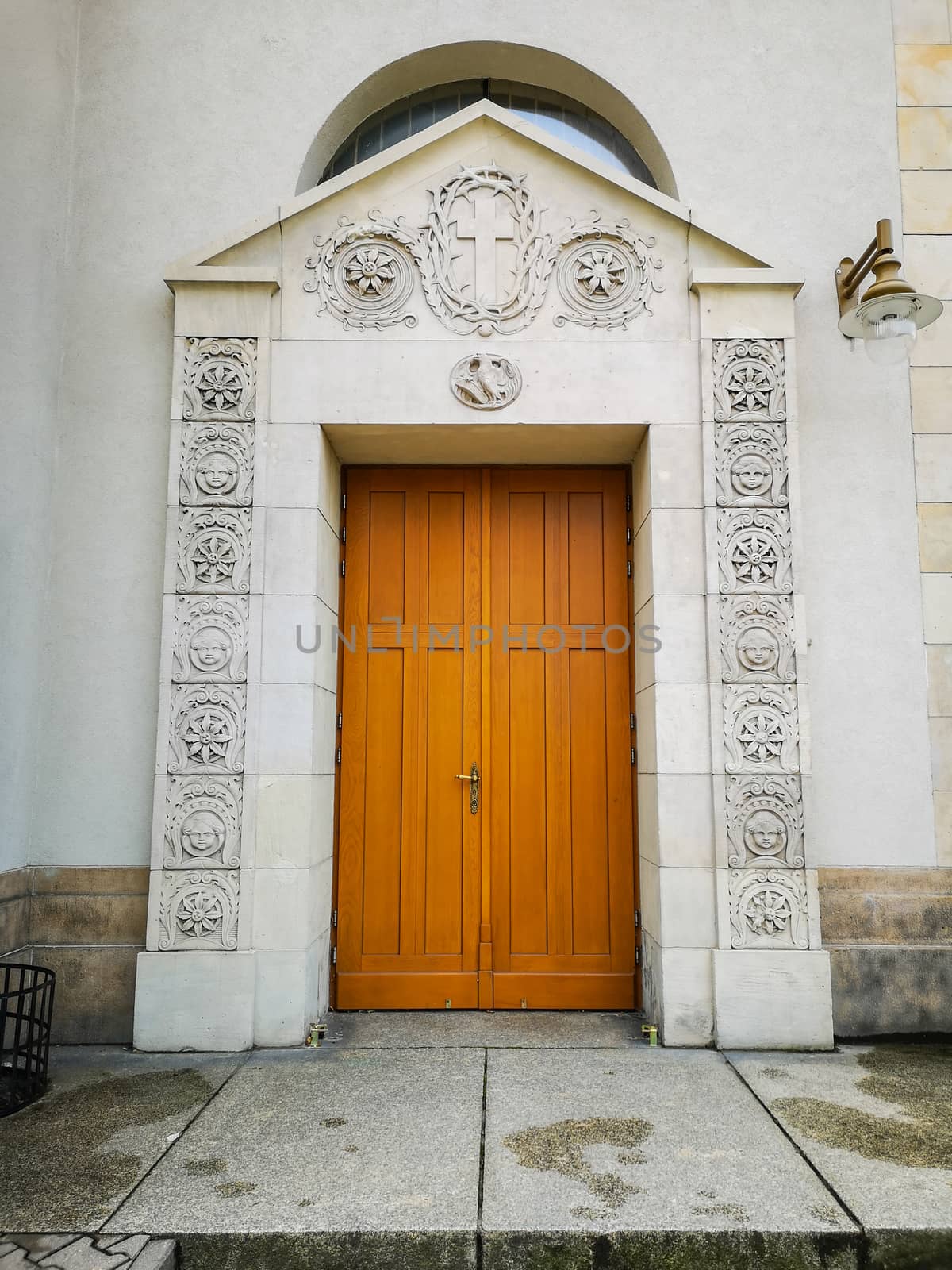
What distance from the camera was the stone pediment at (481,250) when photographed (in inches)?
205

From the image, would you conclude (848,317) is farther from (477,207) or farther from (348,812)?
(348,812)

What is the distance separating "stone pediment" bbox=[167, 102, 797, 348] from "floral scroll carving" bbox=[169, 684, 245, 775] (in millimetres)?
2108

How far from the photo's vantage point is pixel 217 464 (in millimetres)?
5094

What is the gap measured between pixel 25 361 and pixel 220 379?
1.08 metres

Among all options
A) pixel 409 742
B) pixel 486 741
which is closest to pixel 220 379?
pixel 409 742

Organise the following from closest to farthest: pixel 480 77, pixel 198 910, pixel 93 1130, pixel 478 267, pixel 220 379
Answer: pixel 93 1130 < pixel 198 910 < pixel 220 379 < pixel 478 267 < pixel 480 77

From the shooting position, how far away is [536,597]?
564 cm

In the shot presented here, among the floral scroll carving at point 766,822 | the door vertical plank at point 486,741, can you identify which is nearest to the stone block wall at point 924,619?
the floral scroll carving at point 766,822

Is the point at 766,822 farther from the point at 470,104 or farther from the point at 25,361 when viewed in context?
the point at 470,104

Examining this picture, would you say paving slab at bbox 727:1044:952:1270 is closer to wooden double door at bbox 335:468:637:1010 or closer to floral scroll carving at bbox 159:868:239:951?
wooden double door at bbox 335:468:637:1010

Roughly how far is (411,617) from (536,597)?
79cm

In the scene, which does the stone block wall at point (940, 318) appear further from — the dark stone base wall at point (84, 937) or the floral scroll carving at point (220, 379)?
the dark stone base wall at point (84, 937)

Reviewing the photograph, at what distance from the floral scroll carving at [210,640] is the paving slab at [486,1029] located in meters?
2.07

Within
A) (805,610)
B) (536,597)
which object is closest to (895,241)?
(805,610)
